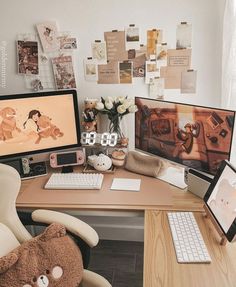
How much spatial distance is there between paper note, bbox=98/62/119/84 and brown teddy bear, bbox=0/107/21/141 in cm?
59

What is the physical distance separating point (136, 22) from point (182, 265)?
1.35 m

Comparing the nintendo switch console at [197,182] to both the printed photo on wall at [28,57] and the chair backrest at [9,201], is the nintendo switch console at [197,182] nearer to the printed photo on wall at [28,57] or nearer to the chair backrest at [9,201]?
the chair backrest at [9,201]

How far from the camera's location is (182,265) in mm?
1005

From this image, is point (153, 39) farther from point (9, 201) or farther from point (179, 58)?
point (9, 201)

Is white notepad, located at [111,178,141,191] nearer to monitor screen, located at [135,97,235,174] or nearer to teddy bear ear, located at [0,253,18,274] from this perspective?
monitor screen, located at [135,97,235,174]

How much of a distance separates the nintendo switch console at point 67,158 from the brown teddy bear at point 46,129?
113 millimetres

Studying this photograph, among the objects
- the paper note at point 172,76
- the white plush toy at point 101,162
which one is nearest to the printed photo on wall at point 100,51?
the paper note at point 172,76

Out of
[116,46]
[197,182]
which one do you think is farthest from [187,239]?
[116,46]

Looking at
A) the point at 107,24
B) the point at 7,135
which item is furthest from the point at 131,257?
the point at 107,24

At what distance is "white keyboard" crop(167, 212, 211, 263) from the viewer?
3.36ft

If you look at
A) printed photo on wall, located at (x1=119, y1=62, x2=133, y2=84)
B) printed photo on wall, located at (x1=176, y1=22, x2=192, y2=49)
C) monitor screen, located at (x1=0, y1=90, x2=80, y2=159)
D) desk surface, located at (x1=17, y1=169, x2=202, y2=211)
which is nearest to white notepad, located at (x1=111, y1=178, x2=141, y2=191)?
desk surface, located at (x1=17, y1=169, x2=202, y2=211)

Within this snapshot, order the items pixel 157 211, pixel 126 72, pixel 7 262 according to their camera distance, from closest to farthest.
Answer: pixel 7 262, pixel 157 211, pixel 126 72

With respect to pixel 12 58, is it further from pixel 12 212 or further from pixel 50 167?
pixel 12 212

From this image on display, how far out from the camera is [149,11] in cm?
168
